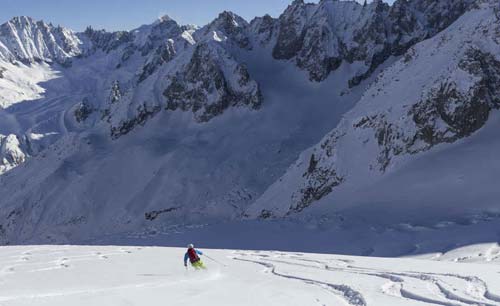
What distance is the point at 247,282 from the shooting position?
14.3m

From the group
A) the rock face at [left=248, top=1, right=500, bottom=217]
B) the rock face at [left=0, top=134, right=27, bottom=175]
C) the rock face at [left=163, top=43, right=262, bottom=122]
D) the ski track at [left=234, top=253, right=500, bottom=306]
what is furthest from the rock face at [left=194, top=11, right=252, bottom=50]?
the ski track at [left=234, top=253, right=500, bottom=306]

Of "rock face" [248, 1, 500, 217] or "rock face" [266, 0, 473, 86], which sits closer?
"rock face" [248, 1, 500, 217]

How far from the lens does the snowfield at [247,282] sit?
1152cm

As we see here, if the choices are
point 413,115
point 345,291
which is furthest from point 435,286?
point 413,115

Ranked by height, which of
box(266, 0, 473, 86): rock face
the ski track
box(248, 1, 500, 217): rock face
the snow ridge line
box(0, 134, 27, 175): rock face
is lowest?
the ski track

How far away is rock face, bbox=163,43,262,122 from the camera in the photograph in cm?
8100

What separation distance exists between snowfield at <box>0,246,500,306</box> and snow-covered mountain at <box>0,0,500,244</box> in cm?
1855

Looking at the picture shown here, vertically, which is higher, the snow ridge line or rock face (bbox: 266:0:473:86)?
rock face (bbox: 266:0:473:86)

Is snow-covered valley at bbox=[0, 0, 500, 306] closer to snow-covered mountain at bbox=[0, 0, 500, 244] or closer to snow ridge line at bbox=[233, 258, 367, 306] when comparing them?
snow ridge line at bbox=[233, 258, 367, 306]

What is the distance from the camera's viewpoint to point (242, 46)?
317 ft

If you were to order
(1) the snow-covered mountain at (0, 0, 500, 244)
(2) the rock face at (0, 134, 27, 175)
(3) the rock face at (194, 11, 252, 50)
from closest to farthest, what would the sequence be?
1. (1) the snow-covered mountain at (0, 0, 500, 244)
2. (3) the rock face at (194, 11, 252, 50)
3. (2) the rock face at (0, 134, 27, 175)

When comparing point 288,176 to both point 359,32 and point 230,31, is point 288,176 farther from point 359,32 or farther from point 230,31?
point 230,31

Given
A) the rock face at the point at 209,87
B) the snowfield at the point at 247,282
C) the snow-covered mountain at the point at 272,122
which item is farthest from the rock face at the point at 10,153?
the snowfield at the point at 247,282

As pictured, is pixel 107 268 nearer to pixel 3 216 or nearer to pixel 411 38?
pixel 3 216
